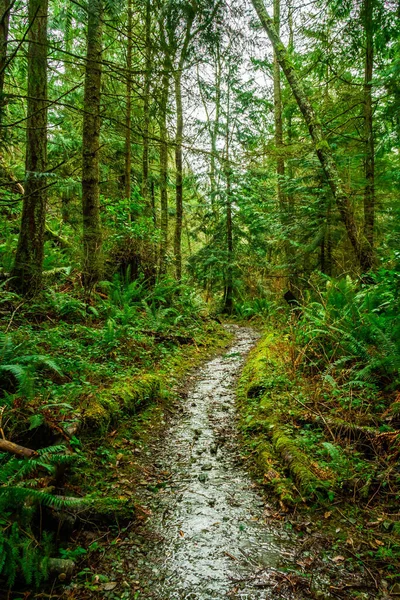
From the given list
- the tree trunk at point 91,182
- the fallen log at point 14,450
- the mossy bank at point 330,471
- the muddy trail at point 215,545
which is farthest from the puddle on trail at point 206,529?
the tree trunk at point 91,182

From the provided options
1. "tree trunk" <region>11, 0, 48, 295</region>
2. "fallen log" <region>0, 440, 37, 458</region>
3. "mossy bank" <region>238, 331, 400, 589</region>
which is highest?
"tree trunk" <region>11, 0, 48, 295</region>

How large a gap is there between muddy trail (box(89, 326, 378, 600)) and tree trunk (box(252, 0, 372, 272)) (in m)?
5.08

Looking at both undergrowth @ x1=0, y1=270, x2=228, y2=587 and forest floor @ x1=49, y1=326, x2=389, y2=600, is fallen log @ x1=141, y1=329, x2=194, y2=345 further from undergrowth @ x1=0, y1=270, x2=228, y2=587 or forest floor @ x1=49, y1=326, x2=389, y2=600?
forest floor @ x1=49, y1=326, x2=389, y2=600

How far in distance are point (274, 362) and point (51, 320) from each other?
4.42 meters

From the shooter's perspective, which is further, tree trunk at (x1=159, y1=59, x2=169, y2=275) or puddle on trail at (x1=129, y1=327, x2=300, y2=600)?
tree trunk at (x1=159, y1=59, x2=169, y2=275)

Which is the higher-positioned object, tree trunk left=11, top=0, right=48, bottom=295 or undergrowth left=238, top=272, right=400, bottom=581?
tree trunk left=11, top=0, right=48, bottom=295

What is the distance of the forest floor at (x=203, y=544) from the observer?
245 cm

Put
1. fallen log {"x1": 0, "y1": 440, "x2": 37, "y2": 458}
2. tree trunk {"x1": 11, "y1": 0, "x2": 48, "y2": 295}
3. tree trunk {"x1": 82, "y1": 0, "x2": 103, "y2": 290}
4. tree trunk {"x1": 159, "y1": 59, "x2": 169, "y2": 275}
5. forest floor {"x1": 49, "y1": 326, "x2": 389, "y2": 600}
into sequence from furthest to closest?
tree trunk {"x1": 82, "y1": 0, "x2": 103, "y2": 290} → tree trunk {"x1": 11, "y1": 0, "x2": 48, "y2": 295} → tree trunk {"x1": 159, "y1": 59, "x2": 169, "y2": 275} → fallen log {"x1": 0, "y1": 440, "x2": 37, "y2": 458} → forest floor {"x1": 49, "y1": 326, "x2": 389, "y2": 600}

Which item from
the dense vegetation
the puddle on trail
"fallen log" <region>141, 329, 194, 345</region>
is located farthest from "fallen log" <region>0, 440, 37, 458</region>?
"fallen log" <region>141, 329, 194, 345</region>

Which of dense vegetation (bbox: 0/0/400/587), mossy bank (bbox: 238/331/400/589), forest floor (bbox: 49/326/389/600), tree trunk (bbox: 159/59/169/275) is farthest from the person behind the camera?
tree trunk (bbox: 159/59/169/275)

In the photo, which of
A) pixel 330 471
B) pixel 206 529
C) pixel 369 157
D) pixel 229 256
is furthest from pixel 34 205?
pixel 229 256

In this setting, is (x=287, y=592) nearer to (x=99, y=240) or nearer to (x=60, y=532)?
(x=60, y=532)

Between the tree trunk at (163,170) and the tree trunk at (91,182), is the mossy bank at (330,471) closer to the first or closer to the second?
the tree trunk at (163,170)

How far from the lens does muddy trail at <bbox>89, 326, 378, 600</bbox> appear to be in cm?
246
